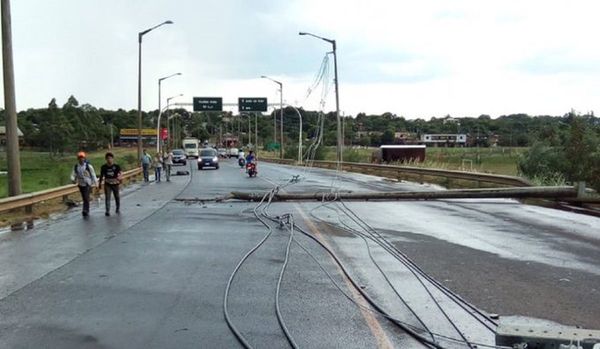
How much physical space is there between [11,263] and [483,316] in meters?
7.03

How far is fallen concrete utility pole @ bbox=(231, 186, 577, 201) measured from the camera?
1758 centimetres

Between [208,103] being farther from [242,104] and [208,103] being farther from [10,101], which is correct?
[10,101]

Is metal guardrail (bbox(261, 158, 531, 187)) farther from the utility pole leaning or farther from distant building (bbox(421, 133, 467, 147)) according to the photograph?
distant building (bbox(421, 133, 467, 147))

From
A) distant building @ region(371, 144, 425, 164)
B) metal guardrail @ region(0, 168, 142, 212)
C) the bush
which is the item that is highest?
the bush

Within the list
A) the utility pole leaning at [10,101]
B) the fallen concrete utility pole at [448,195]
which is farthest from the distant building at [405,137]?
the utility pole leaning at [10,101]

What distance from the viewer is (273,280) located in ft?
27.0

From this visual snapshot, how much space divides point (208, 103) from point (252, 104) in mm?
5570

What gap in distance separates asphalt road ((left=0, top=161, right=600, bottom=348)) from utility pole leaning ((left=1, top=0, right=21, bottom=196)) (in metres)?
2.93

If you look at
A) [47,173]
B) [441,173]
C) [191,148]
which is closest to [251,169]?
[441,173]

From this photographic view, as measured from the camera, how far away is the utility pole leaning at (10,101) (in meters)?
16.8

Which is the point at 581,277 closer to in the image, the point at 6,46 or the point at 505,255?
the point at 505,255

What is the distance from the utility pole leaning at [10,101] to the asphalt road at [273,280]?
293cm

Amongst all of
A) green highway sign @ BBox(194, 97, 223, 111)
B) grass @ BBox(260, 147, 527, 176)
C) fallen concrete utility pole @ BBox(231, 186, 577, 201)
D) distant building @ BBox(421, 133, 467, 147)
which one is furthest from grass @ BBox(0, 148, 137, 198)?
distant building @ BBox(421, 133, 467, 147)

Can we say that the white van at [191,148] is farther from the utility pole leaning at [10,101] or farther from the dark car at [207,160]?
the utility pole leaning at [10,101]
